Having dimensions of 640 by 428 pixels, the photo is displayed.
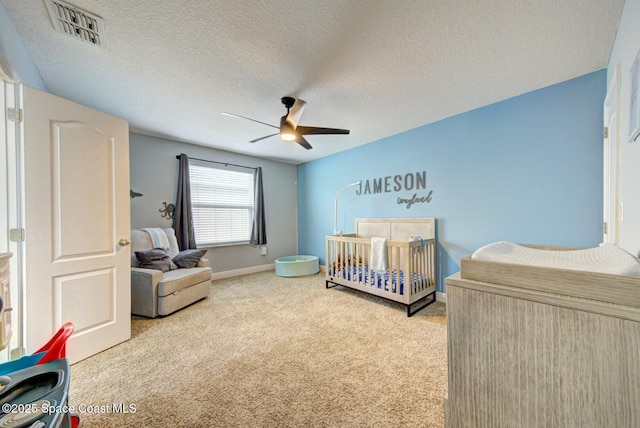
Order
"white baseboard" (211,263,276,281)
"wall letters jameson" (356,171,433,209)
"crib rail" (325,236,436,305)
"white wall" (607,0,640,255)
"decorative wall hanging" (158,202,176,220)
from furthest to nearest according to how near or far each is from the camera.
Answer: "white baseboard" (211,263,276,281) → "decorative wall hanging" (158,202,176,220) → "wall letters jameson" (356,171,433,209) → "crib rail" (325,236,436,305) → "white wall" (607,0,640,255)

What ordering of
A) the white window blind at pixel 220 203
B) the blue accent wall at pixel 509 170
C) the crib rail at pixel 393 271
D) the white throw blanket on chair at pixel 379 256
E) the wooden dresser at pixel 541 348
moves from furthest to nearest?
the white window blind at pixel 220 203
the white throw blanket on chair at pixel 379 256
the crib rail at pixel 393 271
the blue accent wall at pixel 509 170
the wooden dresser at pixel 541 348

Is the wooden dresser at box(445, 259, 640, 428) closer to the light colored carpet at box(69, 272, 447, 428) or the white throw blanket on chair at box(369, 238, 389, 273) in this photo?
the light colored carpet at box(69, 272, 447, 428)

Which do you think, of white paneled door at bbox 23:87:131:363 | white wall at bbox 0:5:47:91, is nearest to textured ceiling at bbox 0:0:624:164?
white wall at bbox 0:5:47:91

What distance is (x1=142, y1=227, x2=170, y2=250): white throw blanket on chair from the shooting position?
10.4 feet

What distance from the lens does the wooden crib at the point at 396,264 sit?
2658mm

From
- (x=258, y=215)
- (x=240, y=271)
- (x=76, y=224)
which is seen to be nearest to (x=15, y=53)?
(x=76, y=224)

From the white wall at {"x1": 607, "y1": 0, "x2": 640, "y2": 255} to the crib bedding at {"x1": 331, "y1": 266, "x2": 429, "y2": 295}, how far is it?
64.6 inches

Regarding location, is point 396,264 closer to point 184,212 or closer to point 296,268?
point 296,268

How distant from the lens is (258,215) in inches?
179

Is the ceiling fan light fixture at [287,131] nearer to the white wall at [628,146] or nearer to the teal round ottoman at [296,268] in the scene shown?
the white wall at [628,146]

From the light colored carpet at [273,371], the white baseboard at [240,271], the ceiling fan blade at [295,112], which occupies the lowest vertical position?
the light colored carpet at [273,371]

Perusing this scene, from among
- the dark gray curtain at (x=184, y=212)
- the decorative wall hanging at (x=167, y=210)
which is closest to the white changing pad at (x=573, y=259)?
the dark gray curtain at (x=184, y=212)

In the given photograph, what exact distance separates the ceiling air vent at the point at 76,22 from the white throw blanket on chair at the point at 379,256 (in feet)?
9.48

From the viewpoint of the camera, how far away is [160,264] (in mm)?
2875
